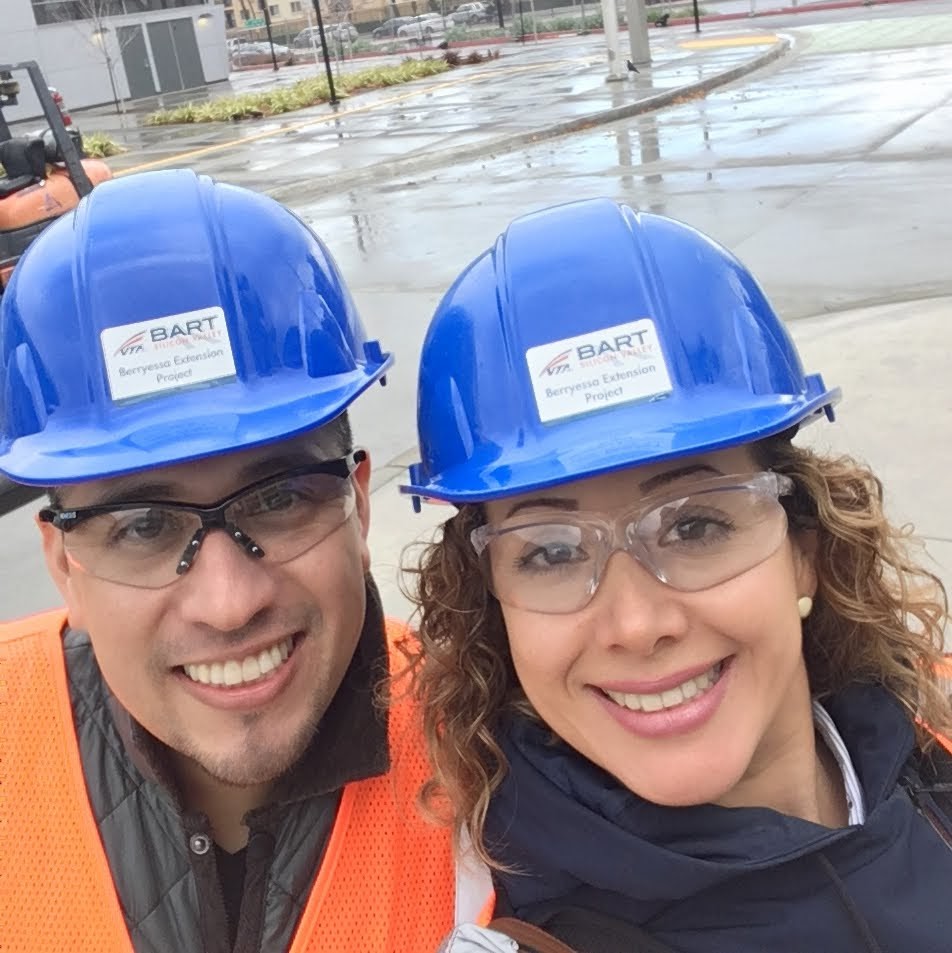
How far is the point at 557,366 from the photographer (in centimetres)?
170

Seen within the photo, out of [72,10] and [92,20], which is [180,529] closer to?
[92,20]

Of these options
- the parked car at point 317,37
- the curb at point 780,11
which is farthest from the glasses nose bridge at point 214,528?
the parked car at point 317,37

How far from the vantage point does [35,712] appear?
2100mm

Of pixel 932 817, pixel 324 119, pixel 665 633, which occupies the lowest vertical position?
pixel 324 119

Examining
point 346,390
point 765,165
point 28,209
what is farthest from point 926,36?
point 346,390

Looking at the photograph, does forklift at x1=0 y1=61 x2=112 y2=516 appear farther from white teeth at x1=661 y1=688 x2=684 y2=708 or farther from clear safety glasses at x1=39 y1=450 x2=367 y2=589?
white teeth at x1=661 y1=688 x2=684 y2=708

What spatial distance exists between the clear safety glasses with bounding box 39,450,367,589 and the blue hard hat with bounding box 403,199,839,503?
21 cm

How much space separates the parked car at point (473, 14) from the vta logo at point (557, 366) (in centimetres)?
5323

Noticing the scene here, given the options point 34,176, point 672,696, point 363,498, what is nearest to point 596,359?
point 672,696

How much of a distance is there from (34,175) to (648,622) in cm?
1016

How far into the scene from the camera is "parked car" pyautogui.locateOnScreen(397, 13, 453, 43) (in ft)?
156

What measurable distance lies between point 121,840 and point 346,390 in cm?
87

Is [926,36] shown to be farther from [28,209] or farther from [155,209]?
[155,209]

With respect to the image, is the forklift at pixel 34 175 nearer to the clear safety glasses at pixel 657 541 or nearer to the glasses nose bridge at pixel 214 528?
the glasses nose bridge at pixel 214 528
